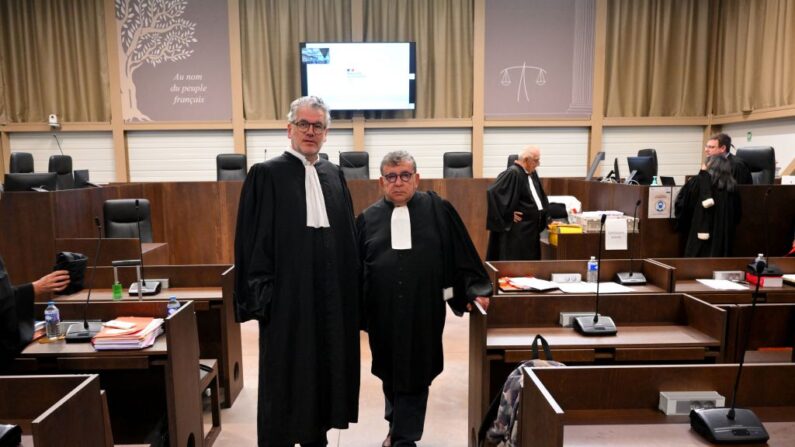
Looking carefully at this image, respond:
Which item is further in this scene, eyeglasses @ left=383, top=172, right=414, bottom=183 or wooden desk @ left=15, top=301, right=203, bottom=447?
eyeglasses @ left=383, top=172, right=414, bottom=183

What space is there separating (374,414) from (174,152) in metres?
6.27

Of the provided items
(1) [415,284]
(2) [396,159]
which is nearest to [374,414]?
(1) [415,284]

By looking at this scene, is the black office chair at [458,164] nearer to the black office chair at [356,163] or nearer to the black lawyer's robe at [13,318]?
the black office chair at [356,163]

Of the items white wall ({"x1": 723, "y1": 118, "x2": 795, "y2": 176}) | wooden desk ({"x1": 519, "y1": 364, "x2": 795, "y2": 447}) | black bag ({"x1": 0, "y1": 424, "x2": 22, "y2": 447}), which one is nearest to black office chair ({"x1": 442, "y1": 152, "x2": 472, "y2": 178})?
white wall ({"x1": 723, "y1": 118, "x2": 795, "y2": 176})

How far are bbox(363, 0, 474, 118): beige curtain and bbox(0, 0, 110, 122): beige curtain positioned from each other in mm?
3991

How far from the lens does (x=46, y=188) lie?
4867 millimetres

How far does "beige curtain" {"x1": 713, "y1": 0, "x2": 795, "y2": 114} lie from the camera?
21.0 feet

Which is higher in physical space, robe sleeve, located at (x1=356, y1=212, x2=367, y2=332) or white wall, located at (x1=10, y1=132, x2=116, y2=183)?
white wall, located at (x1=10, y1=132, x2=116, y2=183)

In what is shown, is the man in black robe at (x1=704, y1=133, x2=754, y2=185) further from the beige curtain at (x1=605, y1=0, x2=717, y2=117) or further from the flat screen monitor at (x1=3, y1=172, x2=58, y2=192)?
the flat screen monitor at (x1=3, y1=172, x2=58, y2=192)

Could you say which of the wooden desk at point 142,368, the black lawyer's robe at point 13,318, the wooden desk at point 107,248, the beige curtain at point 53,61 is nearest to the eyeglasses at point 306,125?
the wooden desk at point 142,368

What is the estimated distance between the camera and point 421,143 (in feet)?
26.3

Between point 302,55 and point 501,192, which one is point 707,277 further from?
point 302,55

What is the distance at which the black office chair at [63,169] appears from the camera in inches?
236

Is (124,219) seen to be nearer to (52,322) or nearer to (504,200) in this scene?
(52,322)
